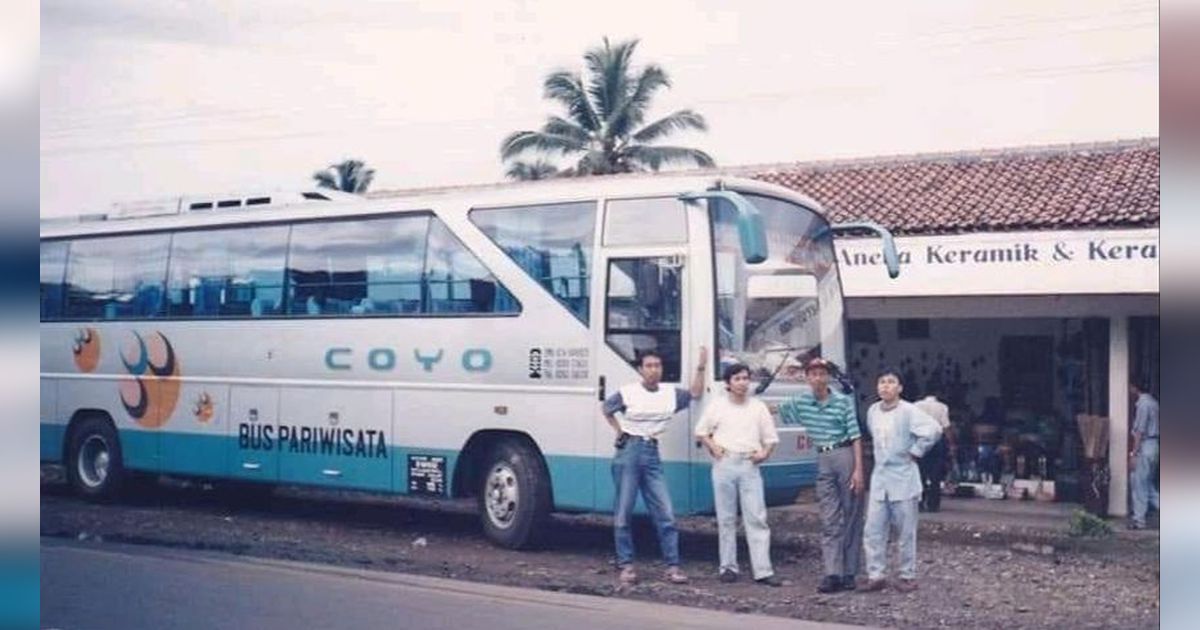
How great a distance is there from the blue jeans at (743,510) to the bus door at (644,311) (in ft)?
0.40

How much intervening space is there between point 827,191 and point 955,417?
2.80ft

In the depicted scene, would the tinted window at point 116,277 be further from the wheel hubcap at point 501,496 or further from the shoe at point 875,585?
the shoe at point 875,585

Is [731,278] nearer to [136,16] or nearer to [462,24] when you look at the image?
[462,24]

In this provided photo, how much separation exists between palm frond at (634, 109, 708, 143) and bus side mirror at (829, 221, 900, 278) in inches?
22.2

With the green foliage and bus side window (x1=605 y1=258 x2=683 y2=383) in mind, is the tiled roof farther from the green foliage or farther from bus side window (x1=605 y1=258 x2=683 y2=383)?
the green foliage

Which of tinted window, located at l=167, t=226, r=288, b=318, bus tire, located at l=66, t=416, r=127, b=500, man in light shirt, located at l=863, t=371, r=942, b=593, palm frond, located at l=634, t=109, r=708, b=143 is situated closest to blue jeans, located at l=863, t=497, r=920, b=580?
man in light shirt, located at l=863, t=371, r=942, b=593

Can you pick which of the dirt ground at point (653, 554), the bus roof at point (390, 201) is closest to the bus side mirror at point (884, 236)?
the bus roof at point (390, 201)

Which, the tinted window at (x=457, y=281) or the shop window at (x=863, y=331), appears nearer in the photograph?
the shop window at (x=863, y=331)

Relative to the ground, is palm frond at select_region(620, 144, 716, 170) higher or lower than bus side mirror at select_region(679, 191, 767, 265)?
higher

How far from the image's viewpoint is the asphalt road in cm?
488

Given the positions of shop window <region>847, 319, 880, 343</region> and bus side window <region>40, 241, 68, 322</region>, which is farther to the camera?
bus side window <region>40, 241, 68, 322</region>

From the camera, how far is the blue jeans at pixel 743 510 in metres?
4.75

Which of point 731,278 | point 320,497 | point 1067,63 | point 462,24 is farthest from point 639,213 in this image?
point 320,497

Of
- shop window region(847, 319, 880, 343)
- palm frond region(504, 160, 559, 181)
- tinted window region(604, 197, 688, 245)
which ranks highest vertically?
palm frond region(504, 160, 559, 181)
